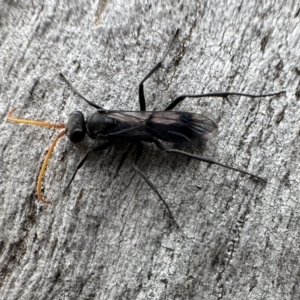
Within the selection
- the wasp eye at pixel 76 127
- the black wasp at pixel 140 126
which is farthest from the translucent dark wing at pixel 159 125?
the wasp eye at pixel 76 127

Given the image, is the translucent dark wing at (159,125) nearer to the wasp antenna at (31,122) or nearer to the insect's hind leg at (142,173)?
the insect's hind leg at (142,173)

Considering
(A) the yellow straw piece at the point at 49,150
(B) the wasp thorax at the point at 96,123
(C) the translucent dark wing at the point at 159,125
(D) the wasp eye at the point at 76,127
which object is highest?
(C) the translucent dark wing at the point at 159,125

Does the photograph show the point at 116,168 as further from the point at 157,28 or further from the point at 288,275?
the point at 288,275

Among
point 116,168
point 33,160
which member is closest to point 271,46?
point 116,168

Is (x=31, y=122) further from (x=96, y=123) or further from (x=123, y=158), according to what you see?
(x=123, y=158)

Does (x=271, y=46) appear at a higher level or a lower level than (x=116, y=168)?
higher

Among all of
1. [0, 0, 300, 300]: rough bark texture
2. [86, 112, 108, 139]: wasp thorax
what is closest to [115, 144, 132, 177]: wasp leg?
[0, 0, 300, 300]: rough bark texture
